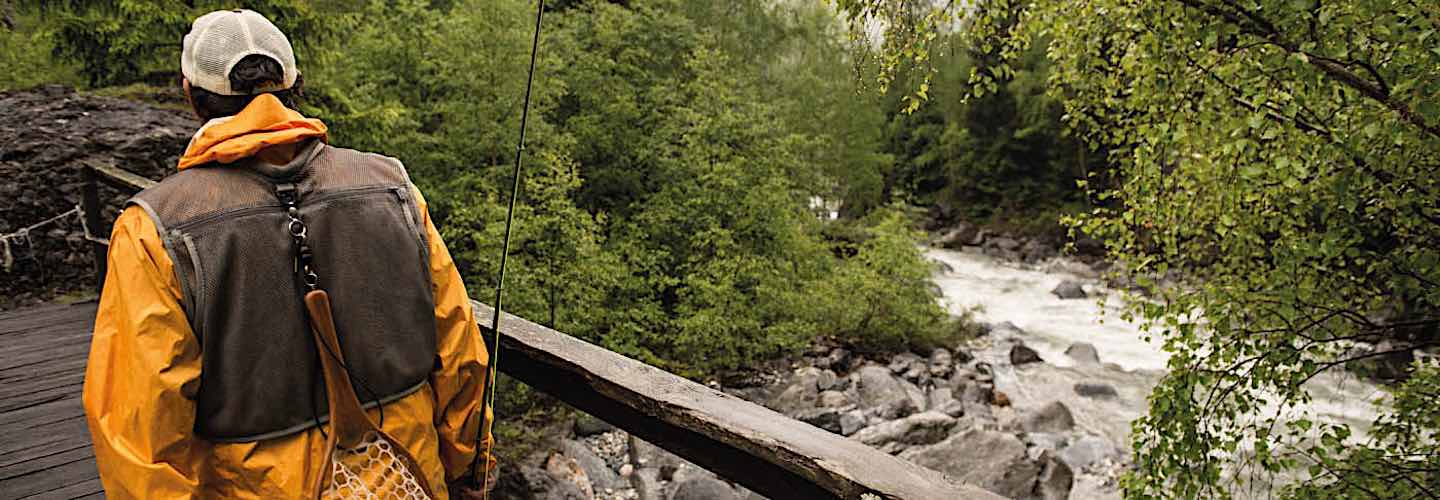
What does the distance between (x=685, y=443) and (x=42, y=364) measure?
4268 millimetres

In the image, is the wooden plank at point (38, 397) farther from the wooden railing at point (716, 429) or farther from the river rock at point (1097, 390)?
the river rock at point (1097, 390)

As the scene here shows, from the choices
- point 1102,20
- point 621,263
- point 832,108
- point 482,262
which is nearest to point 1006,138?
point 832,108

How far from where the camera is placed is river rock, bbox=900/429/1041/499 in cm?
691

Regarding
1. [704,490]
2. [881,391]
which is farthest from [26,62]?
[881,391]

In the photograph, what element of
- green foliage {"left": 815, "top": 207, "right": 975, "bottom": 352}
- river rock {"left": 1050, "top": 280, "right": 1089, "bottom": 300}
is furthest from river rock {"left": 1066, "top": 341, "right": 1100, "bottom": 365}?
river rock {"left": 1050, "top": 280, "right": 1089, "bottom": 300}

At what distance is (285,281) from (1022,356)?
39.3ft

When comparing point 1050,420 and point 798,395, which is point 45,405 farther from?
point 1050,420

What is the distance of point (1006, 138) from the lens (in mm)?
27141

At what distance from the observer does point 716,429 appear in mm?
1908

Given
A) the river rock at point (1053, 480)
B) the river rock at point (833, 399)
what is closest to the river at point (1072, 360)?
the river rock at point (1053, 480)

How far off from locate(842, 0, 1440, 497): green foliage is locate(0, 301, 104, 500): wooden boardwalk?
365 cm

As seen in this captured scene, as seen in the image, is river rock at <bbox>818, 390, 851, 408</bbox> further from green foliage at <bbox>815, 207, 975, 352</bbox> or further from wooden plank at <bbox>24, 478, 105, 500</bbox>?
wooden plank at <bbox>24, 478, 105, 500</bbox>

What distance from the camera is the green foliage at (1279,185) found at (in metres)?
2.69

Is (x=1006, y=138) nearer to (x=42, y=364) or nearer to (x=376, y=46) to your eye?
(x=376, y=46)
